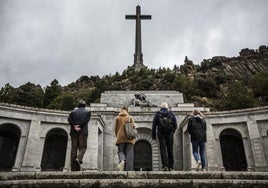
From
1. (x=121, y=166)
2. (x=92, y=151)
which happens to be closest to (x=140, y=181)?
(x=121, y=166)

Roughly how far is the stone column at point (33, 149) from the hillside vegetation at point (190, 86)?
52.9ft

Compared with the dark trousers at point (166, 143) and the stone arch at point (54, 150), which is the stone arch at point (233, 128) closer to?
the stone arch at point (54, 150)

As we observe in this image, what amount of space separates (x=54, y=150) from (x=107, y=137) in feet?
15.5

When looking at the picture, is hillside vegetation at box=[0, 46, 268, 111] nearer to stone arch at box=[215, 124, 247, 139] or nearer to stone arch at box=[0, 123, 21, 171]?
stone arch at box=[0, 123, 21, 171]

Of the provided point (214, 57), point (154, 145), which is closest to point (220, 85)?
point (214, 57)

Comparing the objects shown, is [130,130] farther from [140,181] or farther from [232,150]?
[232,150]

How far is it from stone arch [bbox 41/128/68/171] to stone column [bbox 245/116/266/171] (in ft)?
48.1

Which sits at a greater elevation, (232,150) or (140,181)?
(232,150)

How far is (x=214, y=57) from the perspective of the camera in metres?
78.8

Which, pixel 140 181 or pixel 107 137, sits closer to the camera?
pixel 140 181

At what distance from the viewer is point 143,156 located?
21.6 metres

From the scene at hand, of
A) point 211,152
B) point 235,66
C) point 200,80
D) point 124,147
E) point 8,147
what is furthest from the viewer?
point 235,66

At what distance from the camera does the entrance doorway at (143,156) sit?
21.1 metres

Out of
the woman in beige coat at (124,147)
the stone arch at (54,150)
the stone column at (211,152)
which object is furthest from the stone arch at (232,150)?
the woman in beige coat at (124,147)
